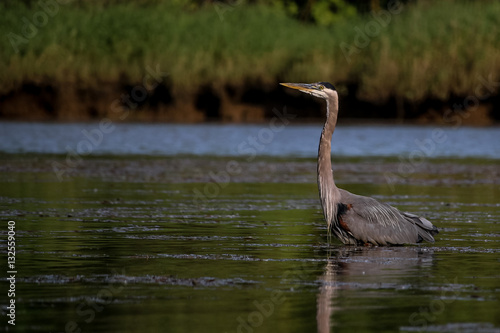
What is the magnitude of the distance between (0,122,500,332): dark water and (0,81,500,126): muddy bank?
75.2ft

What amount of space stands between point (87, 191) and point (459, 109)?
26.2m

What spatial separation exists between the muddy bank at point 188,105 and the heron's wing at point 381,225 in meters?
30.3

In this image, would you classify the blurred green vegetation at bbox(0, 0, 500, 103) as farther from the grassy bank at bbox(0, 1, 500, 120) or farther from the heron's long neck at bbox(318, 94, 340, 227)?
the heron's long neck at bbox(318, 94, 340, 227)

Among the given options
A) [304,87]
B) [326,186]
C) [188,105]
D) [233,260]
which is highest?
[188,105]

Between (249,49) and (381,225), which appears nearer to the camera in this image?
(381,225)

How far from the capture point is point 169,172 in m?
22.0

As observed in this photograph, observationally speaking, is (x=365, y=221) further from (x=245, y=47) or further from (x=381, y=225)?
(x=245, y=47)

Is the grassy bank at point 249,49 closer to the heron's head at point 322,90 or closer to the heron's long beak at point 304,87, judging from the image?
the heron's head at point 322,90

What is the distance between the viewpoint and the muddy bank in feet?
141

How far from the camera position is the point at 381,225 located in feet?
39.0

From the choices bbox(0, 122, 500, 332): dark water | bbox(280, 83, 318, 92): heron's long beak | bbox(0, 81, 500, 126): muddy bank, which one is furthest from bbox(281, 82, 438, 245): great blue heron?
bbox(0, 81, 500, 126): muddy bank

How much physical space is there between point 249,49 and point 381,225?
3422 cm

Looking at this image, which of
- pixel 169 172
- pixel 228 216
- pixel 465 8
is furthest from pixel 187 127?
pixel 228 216

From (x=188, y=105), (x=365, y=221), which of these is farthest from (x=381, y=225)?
(x=188, y=105)
